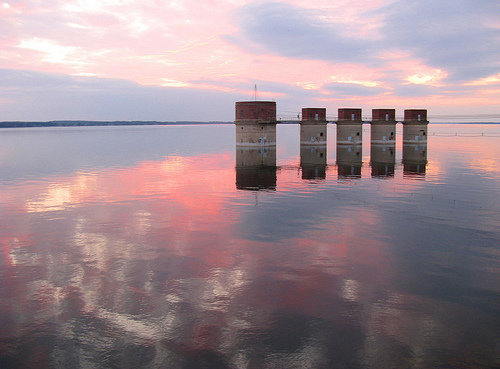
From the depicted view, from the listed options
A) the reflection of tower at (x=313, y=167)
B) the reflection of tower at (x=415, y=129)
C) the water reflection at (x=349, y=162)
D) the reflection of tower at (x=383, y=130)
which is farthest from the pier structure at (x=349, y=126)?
the reflection of tower at (x=313, y=167)

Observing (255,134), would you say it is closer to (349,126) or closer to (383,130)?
(349,126)

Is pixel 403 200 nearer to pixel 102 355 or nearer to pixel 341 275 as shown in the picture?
pixel 341 275

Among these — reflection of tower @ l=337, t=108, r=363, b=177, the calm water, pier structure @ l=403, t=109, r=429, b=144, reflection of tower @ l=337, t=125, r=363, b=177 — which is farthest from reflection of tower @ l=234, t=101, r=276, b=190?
pier structure @ l=403, t=109, r=429, b=144

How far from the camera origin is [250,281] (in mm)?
19172

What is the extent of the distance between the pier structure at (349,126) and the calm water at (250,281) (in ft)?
209

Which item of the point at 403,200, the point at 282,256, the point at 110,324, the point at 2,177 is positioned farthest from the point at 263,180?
the point at 110,324

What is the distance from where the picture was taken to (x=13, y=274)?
20078 mm

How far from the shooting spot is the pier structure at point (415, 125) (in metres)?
111

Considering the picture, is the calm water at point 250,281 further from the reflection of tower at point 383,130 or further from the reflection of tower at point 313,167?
the reflection of tower at point 383,130

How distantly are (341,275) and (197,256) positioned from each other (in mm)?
7485

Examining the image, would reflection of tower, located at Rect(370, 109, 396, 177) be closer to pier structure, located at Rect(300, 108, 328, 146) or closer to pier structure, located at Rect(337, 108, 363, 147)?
pier structure, located at Rect(337, 108, 363, 147)

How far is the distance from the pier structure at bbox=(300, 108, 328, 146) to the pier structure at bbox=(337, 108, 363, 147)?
5102 millimetres

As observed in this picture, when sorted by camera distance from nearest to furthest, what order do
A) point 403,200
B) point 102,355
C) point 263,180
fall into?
point 102,355 → point 403,200 → point 263,180

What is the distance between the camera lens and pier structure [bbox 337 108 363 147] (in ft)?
336
